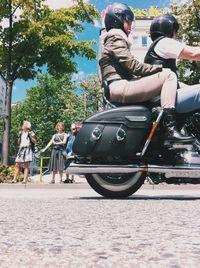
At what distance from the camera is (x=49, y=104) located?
53.2 meters

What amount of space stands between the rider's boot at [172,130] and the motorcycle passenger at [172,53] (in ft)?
0.53

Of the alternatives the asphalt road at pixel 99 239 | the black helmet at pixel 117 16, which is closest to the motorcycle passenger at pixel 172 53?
the black helmet at pixel 117 16

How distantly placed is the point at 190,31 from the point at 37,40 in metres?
8.02

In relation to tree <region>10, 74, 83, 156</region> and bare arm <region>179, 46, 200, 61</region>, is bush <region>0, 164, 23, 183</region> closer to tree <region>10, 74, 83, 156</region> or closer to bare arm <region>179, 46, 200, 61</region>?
bare arm <region>179, 46, 200, 61</region>

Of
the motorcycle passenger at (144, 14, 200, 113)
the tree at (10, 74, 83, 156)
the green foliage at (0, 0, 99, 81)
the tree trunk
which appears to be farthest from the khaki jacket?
the tree at (10, 74, 83, 156)

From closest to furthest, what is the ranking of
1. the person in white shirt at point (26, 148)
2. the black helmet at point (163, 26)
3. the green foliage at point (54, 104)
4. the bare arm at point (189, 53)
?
the bare arm at point (189, 53), the black helmet at point (163, 26), the person in white shirt at point (26, 148), the green foliage at point (54, 104)

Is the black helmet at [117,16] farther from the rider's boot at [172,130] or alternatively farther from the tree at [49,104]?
the tree at [49,104]

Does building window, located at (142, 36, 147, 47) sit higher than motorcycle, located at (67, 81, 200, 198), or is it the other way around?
building window, located at (142, 36, 147, 47)

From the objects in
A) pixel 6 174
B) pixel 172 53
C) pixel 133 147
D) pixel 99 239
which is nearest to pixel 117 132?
pixel 133 147

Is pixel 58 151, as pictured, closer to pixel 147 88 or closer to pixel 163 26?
pixel 163 26

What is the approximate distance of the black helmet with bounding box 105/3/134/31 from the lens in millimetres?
5441

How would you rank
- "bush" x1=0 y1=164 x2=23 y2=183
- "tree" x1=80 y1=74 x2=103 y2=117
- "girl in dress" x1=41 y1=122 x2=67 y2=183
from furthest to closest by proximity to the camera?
1. "tree" x1=80 y1=74 x2=103 y2=117
2. "bush" x1=0 y1=164 x2=23 y2=183
3. "girl in dress" x1=41 y1=122 x2=67 y2=183

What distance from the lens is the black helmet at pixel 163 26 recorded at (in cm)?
539

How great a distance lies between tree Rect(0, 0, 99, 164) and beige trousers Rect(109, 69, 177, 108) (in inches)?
511
